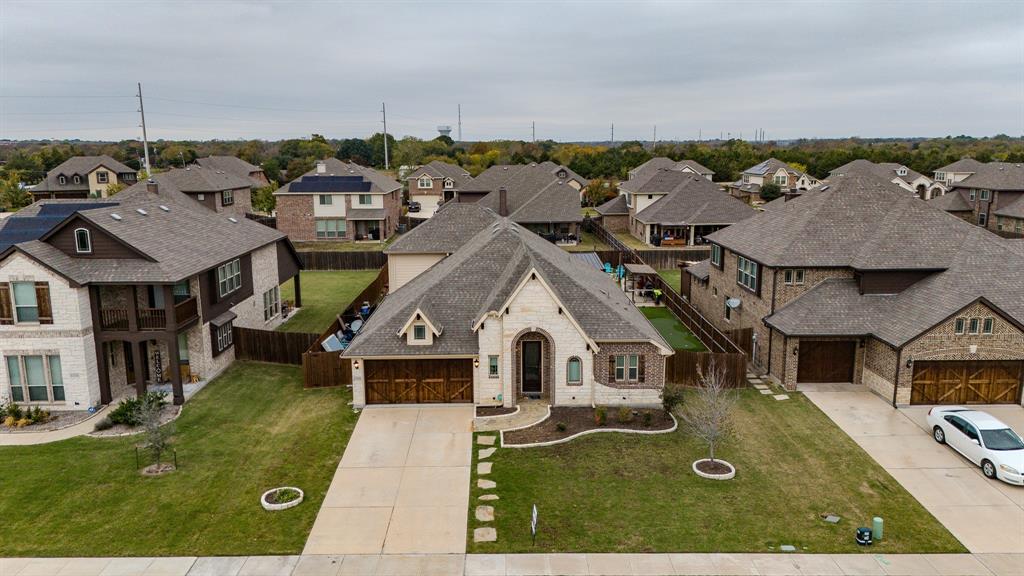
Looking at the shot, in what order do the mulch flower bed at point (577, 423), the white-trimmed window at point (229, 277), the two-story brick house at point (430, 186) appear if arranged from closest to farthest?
the mulch flower bed at point (577, 423)
the white-trimmed window at point (229, 277)
the two-story brick house at point (430, 186)

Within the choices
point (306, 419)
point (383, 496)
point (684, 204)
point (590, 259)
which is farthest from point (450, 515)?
point (684, 204)

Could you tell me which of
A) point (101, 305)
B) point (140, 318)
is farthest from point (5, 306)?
point (140, 318)

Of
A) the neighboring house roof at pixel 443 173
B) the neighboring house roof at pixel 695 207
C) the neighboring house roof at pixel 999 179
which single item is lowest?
the neighboring house roof at pixel 695 207

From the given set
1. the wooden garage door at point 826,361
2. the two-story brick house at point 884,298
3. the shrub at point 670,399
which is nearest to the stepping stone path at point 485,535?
the shrub at point 670,399

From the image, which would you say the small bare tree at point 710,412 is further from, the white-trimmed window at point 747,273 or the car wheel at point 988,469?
the car wheel at point 988,469

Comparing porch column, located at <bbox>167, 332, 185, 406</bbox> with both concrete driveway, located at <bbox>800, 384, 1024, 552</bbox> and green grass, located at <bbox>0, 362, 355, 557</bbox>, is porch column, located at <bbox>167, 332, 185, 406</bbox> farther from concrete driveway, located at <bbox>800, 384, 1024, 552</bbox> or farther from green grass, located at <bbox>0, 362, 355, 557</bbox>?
concrete driveway, located at <bbox>800, 384, 1024, 552</bbox>

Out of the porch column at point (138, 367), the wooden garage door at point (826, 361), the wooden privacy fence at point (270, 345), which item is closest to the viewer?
the porch column at point (138, 367)

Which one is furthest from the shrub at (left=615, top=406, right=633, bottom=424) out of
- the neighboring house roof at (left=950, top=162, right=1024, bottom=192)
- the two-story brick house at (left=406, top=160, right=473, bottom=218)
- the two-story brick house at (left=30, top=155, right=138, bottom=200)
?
the two-story brick house at (left=30, top=155, right=138, bottom=200)

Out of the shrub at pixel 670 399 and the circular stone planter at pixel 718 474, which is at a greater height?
the shrub at pixel 670 399
